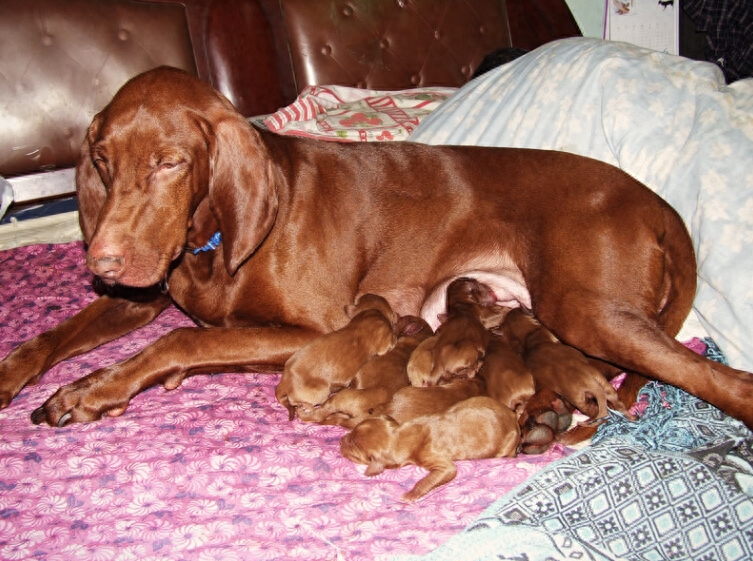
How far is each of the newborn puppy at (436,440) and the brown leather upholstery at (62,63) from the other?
3.79 m

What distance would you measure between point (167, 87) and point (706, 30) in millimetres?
4431

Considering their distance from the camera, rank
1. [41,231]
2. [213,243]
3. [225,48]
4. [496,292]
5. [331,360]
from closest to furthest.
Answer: [331,360] → [213,243] → [496,292] → [41,231] → [225,48]

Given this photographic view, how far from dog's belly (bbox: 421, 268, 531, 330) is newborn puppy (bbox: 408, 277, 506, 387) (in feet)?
0.42

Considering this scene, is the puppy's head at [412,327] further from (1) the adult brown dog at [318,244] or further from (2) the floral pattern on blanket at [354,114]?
(2) the floral pattern on blanket at [354,114]

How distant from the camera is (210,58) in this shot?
17.3 feet

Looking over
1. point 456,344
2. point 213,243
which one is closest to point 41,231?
point 213,243

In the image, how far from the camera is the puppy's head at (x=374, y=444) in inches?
81.2

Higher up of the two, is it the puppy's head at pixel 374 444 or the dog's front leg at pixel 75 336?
the puppy's head at pixel 374 444

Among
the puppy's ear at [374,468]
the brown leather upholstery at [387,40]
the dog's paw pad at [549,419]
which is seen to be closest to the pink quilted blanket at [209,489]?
the puppy's ear at [374,468]

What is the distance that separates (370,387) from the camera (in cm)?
247

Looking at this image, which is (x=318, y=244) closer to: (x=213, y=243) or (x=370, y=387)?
(x=213, y=243)

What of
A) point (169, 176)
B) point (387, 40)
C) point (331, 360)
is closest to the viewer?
point (169, 176)

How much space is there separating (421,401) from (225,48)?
12.9ft

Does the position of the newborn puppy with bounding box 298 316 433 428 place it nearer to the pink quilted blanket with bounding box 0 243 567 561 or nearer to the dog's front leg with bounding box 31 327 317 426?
the pink quilted blanket with bounding box 0 243 567 561
